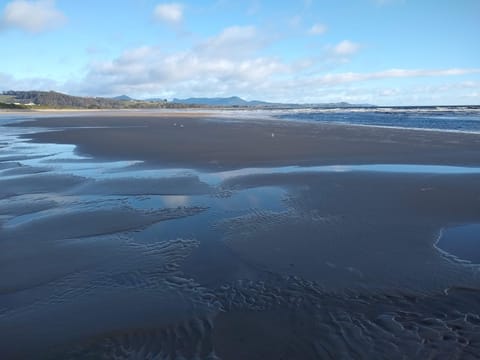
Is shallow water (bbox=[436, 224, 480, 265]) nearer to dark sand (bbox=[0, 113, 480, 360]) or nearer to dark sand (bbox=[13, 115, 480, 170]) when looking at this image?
dark sand (bbox=[0, 113, 480, 360])

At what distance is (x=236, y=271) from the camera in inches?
259

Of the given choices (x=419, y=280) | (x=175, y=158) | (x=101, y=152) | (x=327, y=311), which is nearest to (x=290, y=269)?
(x=327, y=311)

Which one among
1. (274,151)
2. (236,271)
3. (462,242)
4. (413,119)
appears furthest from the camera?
(413,119)

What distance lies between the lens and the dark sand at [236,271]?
15.3ft

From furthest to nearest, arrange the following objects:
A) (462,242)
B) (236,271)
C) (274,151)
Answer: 1. (274,151)
2. (462,242)
3. (236,271)

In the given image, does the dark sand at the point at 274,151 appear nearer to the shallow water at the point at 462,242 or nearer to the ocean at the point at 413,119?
the shallow water at the point at 462,242

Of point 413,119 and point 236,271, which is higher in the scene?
point 413,119

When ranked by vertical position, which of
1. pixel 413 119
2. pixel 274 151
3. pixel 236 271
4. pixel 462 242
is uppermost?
pixel 413 119

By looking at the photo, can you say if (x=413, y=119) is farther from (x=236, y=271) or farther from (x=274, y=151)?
(x=236, y=271)

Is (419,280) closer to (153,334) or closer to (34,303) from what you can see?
(153,334)

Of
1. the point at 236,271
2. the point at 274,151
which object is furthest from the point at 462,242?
the point at 274,151

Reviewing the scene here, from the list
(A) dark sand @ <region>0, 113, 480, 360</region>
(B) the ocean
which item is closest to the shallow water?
(A) dark sand @ <region>0, 113, 480, 360</region>

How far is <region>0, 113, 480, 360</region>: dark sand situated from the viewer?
15.3ft

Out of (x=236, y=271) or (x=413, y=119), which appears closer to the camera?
(x=236, y=271)
